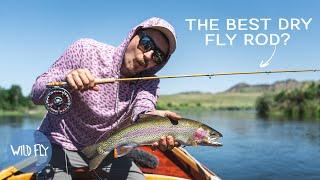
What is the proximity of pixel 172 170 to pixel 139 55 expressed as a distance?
106 inches

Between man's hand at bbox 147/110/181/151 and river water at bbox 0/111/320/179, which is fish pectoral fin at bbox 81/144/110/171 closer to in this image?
man's hand at bbox 147/110/181/151

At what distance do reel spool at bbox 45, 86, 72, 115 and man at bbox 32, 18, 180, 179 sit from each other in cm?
5

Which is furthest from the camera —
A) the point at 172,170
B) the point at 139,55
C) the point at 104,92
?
the point at 172,170

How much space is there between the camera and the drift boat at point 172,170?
18.4ft

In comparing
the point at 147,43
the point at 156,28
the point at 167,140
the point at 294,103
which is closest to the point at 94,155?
the point at 167,140

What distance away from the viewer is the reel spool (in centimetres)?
410

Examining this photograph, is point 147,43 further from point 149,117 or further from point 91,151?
point 91,151

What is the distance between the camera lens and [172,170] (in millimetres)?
6574

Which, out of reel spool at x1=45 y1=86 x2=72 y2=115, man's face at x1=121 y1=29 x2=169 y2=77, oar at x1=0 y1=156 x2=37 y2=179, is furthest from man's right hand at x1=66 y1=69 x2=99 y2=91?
oar at x1=0 y1=156 x2=37 y2=179

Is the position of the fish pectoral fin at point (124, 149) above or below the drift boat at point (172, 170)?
above

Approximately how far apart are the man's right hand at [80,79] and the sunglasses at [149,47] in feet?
1.51

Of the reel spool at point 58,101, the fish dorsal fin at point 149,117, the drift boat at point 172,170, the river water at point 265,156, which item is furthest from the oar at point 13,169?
the river water at point 265,156

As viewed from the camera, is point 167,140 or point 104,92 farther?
point 104,92

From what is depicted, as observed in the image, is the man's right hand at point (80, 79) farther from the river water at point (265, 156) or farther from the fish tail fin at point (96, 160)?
the river water at point (265, 156)
